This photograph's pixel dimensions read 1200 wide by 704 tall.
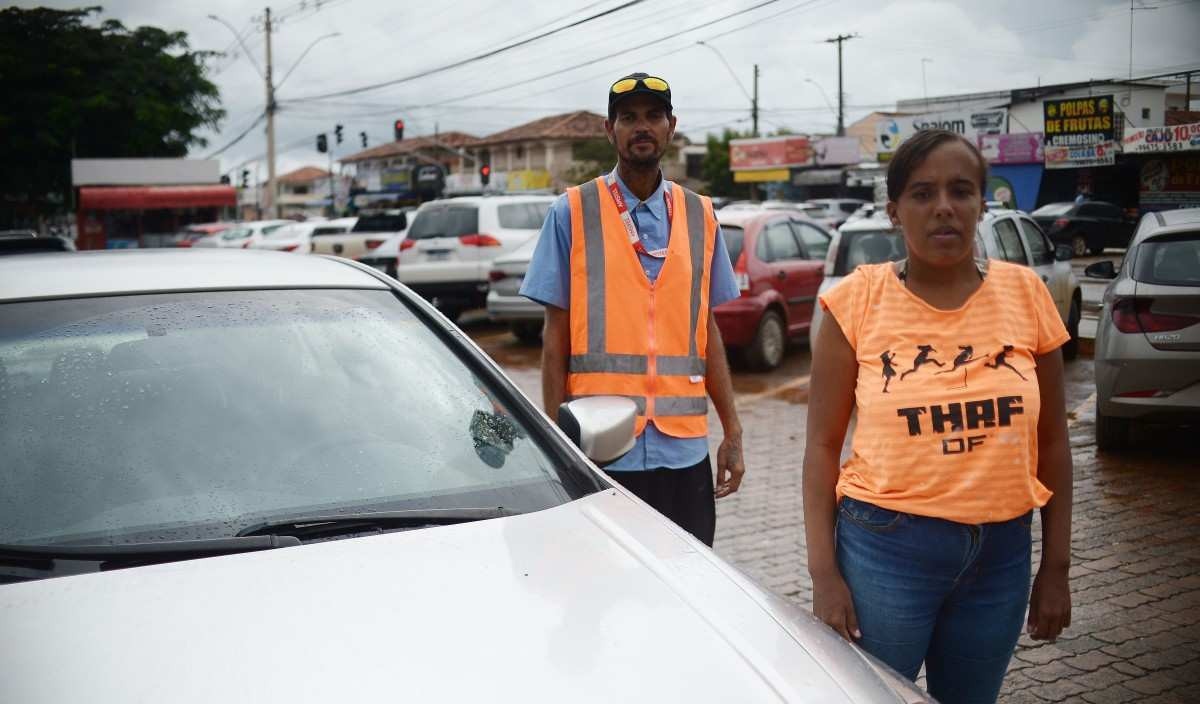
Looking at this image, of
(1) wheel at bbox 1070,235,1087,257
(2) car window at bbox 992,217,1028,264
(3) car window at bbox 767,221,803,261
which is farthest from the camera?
(1) wheel at bbox 1070,235,1087,257

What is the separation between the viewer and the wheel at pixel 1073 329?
37.7ft

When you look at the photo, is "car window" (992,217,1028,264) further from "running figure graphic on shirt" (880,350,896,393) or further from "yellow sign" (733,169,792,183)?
"yellow sign" (733,169,792,183)

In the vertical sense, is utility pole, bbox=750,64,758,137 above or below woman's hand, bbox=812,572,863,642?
above

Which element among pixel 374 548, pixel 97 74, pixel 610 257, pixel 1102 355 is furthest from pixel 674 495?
pixel 97 74

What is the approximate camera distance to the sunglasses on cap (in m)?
3.36

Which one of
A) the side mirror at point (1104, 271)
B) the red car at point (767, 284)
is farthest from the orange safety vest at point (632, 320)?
the red car at point (767, 284)

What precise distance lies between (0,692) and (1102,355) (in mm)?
6883

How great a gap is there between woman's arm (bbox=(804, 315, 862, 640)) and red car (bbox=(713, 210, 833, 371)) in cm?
804

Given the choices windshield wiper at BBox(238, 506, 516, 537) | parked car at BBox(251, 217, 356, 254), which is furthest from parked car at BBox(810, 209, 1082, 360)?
parked car at BBox(251, 217, 356, 254)

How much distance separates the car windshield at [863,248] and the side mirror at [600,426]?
7.06 metres

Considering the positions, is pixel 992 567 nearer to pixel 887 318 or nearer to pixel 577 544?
pixel 887 318

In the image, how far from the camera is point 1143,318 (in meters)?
6.88

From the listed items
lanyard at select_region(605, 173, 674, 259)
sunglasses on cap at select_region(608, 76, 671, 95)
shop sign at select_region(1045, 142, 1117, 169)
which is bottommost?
lanyard at select_region(605, 173, 674, 259)

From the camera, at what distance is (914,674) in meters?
A: 2.44
